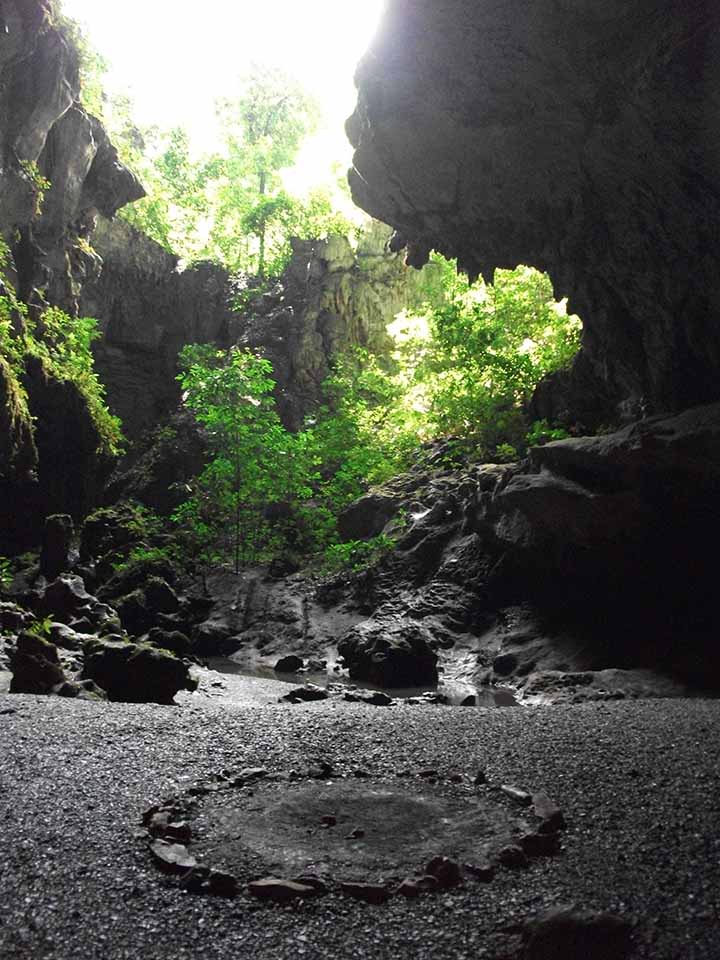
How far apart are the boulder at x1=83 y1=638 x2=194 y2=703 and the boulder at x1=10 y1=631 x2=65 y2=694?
1.38ft

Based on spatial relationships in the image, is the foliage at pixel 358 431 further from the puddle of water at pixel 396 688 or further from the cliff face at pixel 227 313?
the puddle of water at pixel 396 688

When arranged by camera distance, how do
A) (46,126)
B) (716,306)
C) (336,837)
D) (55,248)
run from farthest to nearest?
(55,248) < (46,126) < (716,306) < (336,837)

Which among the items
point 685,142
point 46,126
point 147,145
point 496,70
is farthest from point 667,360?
point 147,145

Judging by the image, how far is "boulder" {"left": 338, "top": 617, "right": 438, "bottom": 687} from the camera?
11.7 meters

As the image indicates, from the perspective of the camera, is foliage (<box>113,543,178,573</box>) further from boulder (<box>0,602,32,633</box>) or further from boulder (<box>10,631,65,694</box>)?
boulder (<box>10,631,65,694</box>)

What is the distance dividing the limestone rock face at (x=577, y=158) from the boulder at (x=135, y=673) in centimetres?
861

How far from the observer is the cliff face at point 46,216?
16578 millimetres

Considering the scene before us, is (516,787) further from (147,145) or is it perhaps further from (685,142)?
(147,145)

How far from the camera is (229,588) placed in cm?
1888

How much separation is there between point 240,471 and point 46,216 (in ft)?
29.6

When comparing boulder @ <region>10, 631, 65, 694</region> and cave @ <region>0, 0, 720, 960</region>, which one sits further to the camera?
boulder @ <region>10, 631, 65, 694</region>

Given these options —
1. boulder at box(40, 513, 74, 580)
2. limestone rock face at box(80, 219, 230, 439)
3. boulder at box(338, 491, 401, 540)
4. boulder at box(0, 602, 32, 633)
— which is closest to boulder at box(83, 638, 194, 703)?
boulder at box(0, 602, 32, 633)

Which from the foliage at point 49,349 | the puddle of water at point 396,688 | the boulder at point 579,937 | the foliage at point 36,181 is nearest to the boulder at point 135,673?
the puddle of water at point 396,688

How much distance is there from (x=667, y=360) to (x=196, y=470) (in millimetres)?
18133
